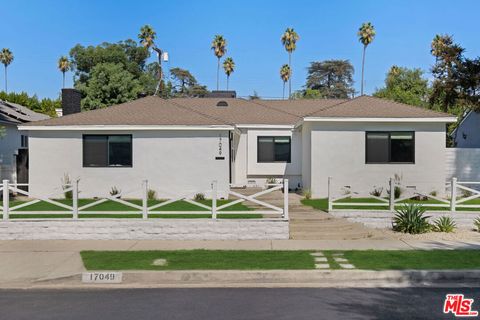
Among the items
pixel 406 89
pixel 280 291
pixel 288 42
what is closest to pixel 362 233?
pixel 280 291

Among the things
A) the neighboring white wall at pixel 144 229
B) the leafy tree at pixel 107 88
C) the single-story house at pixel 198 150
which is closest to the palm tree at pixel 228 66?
the leafy tree at pixel 107 88

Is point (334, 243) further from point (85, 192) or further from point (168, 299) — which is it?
point (85, 192)

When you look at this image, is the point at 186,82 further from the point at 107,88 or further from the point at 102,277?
the point at 102,277

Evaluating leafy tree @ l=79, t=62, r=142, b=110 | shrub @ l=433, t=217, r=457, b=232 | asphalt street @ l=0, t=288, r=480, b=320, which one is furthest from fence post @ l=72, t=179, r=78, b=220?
leafy tree @ l=79, t=62, r=142, b=110

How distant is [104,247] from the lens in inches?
466

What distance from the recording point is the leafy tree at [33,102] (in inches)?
1703

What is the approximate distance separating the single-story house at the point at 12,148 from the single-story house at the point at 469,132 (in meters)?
22.2

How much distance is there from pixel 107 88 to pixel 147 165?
2190 cm

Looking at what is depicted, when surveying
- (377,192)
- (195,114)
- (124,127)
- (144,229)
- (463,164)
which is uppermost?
(195,114)

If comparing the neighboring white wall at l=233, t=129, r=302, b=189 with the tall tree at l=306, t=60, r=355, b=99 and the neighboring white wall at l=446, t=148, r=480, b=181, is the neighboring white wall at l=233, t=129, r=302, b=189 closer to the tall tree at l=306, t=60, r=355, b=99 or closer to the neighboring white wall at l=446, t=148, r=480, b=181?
the neighboring white wall at l=446, t=148, r=480, b=181

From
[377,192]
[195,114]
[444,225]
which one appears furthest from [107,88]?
[444,225]

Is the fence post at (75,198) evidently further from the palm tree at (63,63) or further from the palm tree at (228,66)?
the palm tree at (63,63)

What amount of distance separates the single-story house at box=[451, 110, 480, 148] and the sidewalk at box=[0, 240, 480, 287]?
Result: 15938 mm

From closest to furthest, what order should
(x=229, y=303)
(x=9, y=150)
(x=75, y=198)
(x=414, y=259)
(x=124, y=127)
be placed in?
(x=229, y=303), (x=414, y=259), (x=75, y=198), (x=124, y=127), (x=9, y=150)
